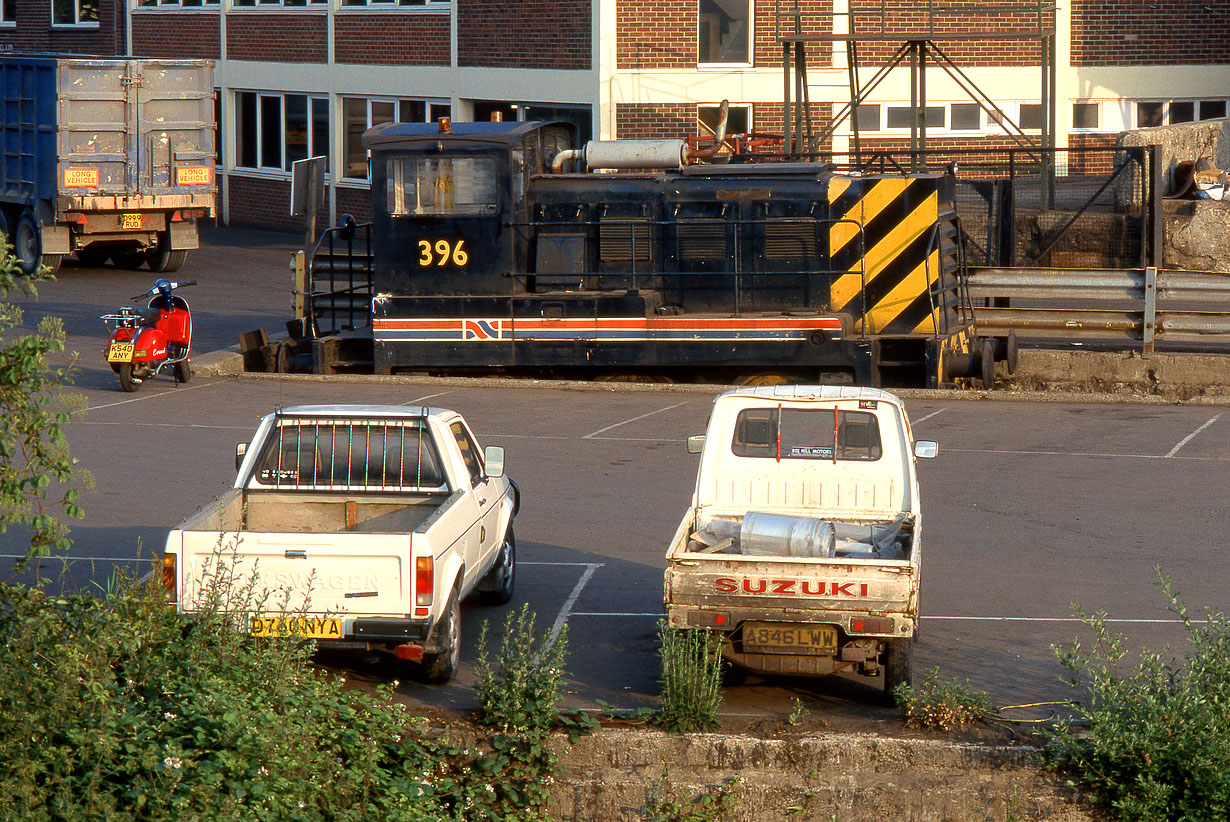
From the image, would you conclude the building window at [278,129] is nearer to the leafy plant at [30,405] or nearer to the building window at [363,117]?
the building window at [363,117]

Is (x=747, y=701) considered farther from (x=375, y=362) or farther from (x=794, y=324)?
(x=375, y=362)

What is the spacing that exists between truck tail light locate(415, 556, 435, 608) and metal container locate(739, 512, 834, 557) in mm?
1790

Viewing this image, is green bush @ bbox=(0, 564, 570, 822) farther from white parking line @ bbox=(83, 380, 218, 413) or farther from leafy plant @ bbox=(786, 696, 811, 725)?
white parking line @ bbox=(83, 380, 218, 413)

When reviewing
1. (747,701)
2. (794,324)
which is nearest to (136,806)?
(747,701)

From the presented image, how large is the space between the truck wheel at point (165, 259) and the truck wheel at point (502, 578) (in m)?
18.8

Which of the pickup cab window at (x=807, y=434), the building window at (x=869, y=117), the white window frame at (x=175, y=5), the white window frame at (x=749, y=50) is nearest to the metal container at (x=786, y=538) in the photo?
the pickup cab window at (x=807, y=434)

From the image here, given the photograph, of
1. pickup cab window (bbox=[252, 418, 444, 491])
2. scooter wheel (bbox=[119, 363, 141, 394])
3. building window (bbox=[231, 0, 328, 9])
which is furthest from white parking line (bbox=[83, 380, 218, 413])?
building window (bbox=[231, 0, 328, 9])

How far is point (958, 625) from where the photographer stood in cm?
912

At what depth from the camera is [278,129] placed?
3494 centimetres

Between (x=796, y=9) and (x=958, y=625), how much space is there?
18.4 m

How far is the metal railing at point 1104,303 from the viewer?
1830 cm

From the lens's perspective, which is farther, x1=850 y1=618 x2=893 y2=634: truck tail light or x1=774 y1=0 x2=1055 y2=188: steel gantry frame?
x1=774 y1=0 x2=1055 y2=188: steel gantry frame

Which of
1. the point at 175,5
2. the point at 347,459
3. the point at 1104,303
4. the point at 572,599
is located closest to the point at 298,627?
the point at 347,459

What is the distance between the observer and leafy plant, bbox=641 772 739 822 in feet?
23.7
